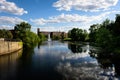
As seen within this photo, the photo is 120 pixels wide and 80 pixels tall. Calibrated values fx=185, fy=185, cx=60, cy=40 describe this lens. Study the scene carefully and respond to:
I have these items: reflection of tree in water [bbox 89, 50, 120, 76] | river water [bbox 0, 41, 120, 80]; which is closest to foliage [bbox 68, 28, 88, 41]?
reflection of tree in water [bbox 89, 50, 120, 76]

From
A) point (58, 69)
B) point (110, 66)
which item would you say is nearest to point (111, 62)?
point (110, 66)

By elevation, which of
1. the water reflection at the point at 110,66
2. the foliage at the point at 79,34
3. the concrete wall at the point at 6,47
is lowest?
the water reflection at the point at 110,66

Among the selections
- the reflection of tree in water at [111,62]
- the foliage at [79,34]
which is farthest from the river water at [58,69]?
the foliage at [79,34]

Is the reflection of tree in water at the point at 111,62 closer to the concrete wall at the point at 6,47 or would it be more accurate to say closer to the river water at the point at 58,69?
the river water at the point at 58,69

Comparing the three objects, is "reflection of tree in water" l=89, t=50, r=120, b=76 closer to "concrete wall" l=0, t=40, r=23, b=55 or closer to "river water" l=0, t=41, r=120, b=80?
"river water" l=0, t=41, r=120, b=80

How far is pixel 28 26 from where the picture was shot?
3494 inches

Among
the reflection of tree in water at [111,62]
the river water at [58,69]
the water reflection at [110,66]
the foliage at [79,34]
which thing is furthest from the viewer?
the foliage at [79,34]

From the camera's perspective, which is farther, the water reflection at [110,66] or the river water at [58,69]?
the water reflection at [110,66]

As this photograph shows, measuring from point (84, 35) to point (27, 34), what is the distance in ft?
241

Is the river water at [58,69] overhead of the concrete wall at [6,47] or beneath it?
beneath

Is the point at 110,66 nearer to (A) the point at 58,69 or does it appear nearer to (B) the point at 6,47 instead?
(A) the point at 58,69

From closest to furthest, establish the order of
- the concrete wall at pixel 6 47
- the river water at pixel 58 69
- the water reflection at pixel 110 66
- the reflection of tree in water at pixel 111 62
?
the river water at pixel 58 69, the water reflection at pixel 110 66, the reflection of tree in water at pixel 111 62, the concrete wall at pixel 6 47

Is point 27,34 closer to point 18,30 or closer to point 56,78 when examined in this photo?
point 18,30

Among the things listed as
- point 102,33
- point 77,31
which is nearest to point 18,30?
point 102,33
